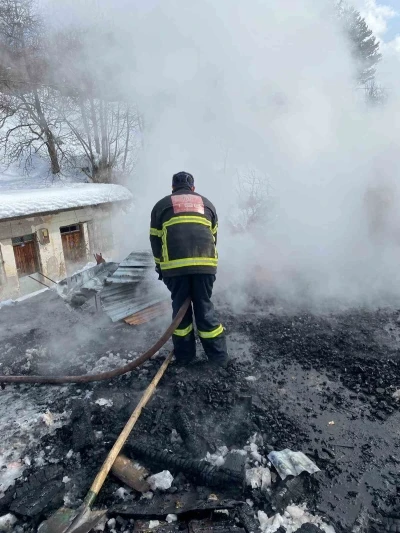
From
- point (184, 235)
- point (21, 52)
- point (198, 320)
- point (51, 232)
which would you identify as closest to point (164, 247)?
point (184, 235)

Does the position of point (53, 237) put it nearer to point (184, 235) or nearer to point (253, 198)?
point (253, 198)

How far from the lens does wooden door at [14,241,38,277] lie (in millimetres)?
8906

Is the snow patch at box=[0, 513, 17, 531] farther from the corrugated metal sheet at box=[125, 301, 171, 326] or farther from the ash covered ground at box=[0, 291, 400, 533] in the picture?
the corrugated metal sheet at box=[125, 301, 171, 326]

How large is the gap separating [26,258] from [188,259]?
24.1ft

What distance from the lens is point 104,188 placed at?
436 inches

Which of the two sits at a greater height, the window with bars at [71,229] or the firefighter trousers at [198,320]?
the window with bars at [71,229]

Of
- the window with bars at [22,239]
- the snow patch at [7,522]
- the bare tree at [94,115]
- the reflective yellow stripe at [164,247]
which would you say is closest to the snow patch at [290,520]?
the snow patch at [7,522]

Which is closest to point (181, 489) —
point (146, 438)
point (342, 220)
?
point (146, 438)

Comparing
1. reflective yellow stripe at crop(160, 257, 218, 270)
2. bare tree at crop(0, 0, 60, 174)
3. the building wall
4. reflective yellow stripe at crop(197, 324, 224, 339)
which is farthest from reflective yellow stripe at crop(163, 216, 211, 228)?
bare tree at crop(0, 0, 60, 174)

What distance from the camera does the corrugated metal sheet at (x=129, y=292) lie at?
16.2ft

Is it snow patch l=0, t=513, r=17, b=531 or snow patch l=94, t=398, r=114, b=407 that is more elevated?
snow patch l=94, t=398, r=114, b=407

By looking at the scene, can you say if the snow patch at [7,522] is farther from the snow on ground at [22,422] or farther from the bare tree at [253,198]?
the bare tree at [253,198]

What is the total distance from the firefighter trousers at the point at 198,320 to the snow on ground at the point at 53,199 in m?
6.29

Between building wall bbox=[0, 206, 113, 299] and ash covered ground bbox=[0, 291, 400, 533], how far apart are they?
15.0 feet
